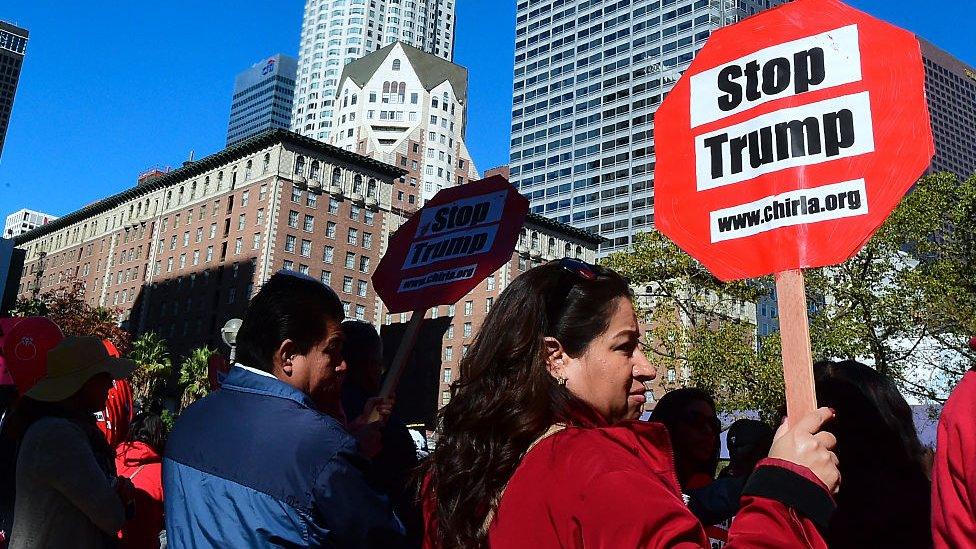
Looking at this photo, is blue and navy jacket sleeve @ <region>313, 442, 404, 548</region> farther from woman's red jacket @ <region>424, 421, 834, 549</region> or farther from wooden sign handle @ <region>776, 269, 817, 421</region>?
wooden sign handle @ <region>776, 269, 817, 421</region>

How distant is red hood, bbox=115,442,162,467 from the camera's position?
15.2 ft

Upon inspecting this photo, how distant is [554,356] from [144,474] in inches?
137

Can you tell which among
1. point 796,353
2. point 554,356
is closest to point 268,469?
point 554,356

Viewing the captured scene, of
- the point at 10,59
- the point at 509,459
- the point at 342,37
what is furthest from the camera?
the point at 342,37

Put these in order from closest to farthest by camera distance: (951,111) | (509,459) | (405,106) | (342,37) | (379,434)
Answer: (509,459) < (379,434) < (405,106) < (951,111) < (342,37)

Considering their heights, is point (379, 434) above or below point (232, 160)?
below

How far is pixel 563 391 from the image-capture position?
1.91 m

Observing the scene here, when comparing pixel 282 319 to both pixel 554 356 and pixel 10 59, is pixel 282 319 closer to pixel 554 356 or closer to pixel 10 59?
pixel 554 356

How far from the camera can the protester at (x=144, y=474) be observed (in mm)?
4301

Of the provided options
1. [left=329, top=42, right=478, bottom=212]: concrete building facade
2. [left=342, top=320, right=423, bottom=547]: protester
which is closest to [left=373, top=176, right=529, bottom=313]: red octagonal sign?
[left=342, top=320, right=423, bottom=547]: protester

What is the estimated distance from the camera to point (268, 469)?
2.31m

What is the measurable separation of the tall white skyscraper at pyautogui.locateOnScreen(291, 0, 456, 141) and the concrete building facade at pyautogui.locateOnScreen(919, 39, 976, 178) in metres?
92.4

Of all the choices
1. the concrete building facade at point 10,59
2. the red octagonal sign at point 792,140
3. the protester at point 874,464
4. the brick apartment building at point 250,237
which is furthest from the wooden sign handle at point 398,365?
the concrete building facade at point 10,59

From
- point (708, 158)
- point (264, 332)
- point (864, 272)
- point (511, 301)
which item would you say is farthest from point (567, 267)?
point (864, 272)
